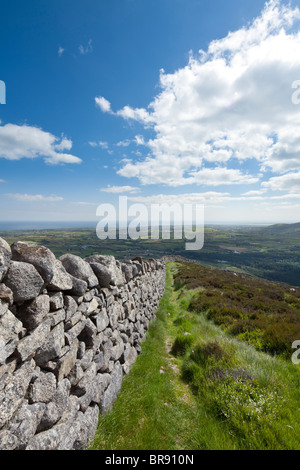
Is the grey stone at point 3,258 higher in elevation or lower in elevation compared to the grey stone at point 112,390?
higher

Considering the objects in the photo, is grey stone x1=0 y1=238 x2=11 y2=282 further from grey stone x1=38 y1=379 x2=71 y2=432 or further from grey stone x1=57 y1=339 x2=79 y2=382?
grey stone x1=38 y1=379 x2=71 y2=432

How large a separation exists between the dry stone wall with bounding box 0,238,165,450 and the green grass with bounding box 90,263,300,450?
0.51 metres

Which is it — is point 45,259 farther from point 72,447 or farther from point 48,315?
point 72,447

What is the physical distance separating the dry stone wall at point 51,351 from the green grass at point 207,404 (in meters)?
0.51

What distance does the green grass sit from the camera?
3.01 metres

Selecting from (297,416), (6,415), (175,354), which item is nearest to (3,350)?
(6,415)

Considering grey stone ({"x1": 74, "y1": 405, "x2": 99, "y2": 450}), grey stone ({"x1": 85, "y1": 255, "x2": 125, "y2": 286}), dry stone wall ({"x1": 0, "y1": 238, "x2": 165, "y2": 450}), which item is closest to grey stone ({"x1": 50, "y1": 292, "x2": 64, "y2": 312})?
dry stone wall ({"x1": 0, "y1": 238, "x2": 165, "y2": 450})

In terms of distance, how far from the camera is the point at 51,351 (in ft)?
8.21

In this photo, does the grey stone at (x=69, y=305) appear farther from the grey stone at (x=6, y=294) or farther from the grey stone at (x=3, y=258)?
the grey stone at (x=3, y=258)

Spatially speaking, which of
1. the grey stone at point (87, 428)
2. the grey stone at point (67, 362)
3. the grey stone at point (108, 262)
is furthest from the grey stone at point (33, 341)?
the grey stone at point (108, 262)

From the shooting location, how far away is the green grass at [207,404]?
3.01m
